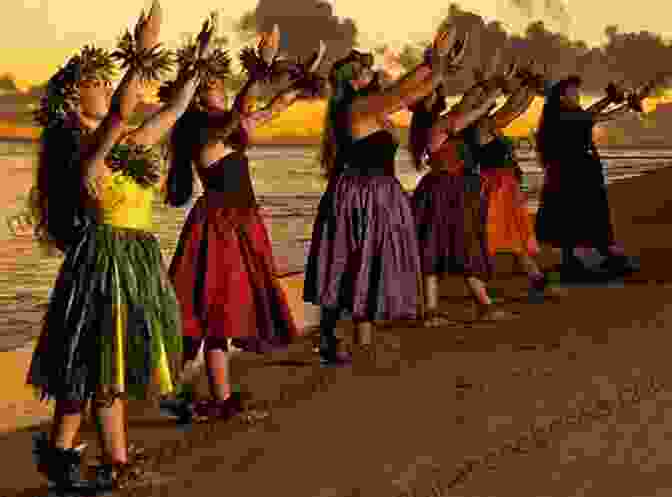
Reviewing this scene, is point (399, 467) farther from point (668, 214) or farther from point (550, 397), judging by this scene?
point (668, 214)

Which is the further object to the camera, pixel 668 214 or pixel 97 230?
pixel 668 214

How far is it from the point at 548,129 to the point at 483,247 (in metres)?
2.36

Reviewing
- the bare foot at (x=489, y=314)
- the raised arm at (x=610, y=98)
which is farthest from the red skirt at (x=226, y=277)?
the raised arm at (x=610, y=98)

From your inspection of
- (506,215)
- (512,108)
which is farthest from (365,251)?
(506,215)

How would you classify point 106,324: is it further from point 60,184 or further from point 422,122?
point 422,122

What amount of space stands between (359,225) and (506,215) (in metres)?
3.14

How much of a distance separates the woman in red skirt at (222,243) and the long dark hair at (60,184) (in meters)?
1.27

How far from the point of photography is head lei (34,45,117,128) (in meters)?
4.70

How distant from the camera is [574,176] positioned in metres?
11.1

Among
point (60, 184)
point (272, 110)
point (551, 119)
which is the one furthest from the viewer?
point (551, 119)

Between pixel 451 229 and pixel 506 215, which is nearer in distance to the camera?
pixel 451 229

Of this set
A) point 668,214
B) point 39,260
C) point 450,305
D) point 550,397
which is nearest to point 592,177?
point 450,305

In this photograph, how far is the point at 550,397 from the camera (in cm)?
629

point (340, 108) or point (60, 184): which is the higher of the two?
point (340, 108)
